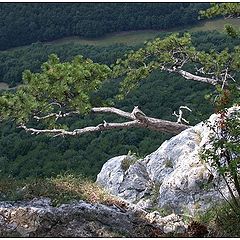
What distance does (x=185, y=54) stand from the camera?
32.7 feet

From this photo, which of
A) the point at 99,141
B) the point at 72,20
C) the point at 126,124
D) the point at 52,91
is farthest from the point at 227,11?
the point at 72,20

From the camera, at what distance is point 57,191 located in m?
6.80

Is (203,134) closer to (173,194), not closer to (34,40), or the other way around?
(173,194)

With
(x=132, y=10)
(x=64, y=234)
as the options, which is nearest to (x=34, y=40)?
(x=132, y=10)

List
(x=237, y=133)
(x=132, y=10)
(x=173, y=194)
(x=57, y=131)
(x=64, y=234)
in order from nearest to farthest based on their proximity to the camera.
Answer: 1. (x=237, y=133)
2. (x=64, y=234)
3. (x=173, y=194)
4. (x=57, y=131)
5. (x=132, y=10)

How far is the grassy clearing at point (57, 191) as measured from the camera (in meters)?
6.60

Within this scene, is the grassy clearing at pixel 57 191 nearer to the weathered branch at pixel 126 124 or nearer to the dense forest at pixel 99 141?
the weathered branch at pixel 126 124

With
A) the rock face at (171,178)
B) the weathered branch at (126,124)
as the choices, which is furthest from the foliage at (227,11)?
the weathered branch at (126,124)

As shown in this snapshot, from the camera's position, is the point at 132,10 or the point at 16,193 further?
the point at 132,10

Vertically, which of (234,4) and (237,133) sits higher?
(234,4)

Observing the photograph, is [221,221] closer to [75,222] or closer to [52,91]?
[75,222]

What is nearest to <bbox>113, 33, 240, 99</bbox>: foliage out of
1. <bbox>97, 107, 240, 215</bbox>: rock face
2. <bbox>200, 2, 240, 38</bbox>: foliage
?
<bbox>200, 2, 240, 38</bbox>: foliage

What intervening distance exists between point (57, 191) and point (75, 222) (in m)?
0.88

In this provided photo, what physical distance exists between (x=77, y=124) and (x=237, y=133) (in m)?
18.5
